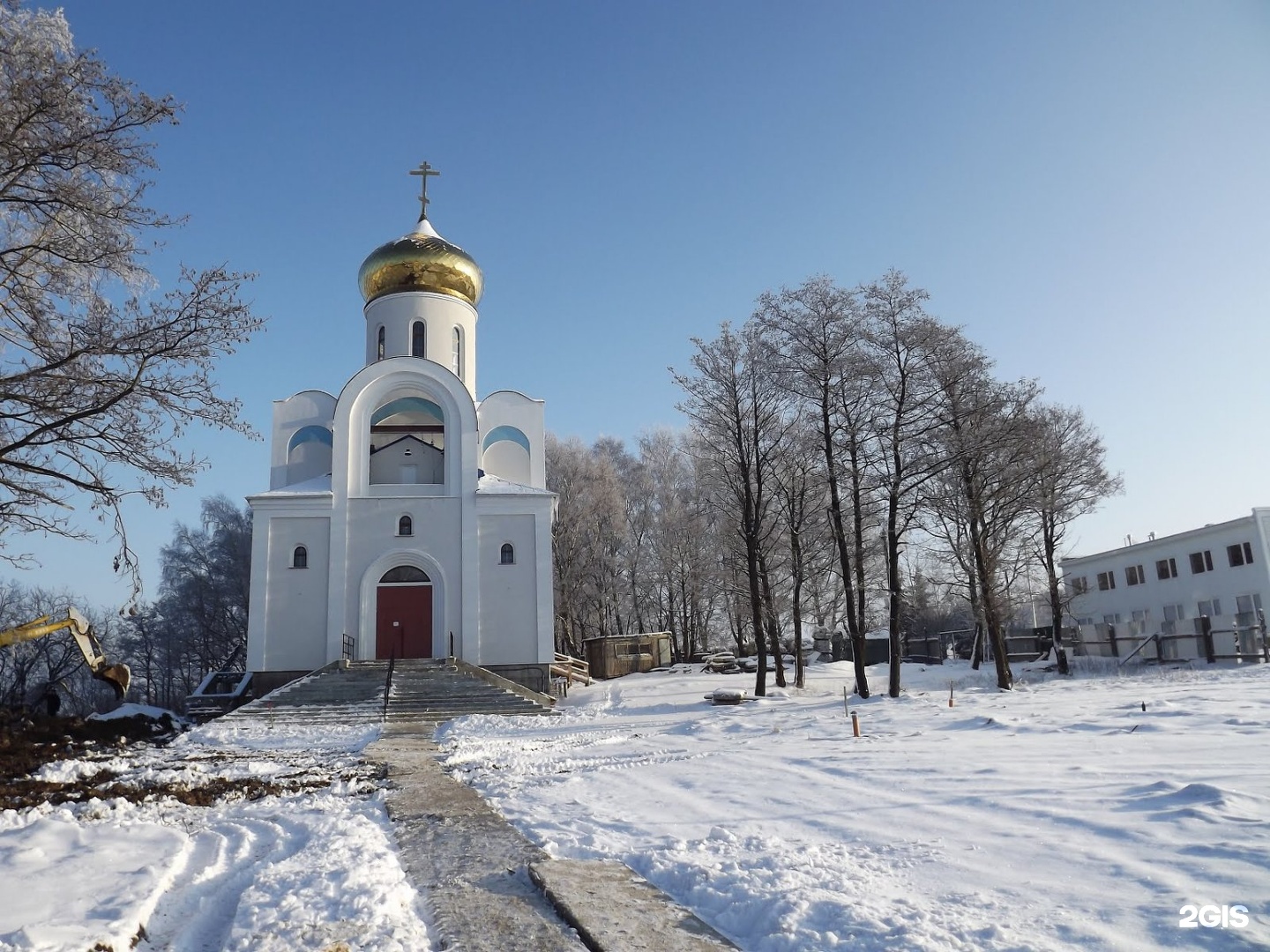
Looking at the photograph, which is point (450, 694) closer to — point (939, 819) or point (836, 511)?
point (836, 511)

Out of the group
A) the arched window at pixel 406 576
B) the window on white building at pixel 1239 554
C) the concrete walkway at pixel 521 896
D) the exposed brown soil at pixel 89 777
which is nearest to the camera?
the concrete walkway at pixel 521 896

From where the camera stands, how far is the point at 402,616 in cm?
2567

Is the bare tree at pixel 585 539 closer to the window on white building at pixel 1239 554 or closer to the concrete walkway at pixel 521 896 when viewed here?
the window on white building at pixel 1239 554

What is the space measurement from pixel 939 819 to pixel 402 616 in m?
21.2

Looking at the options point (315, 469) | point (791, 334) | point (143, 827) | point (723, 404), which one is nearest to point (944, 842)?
point (143, 827)

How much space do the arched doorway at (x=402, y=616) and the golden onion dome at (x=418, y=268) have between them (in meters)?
10.6

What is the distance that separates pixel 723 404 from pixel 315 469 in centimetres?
1457

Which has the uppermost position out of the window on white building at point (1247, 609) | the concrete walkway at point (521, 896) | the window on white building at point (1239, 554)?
the window on white building at point (1239, 554)

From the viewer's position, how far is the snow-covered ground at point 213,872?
188 inches

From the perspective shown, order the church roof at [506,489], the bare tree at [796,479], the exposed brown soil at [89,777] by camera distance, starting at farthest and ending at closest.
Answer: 1. the church roof at [506,489]
2. the bare tree at [796,479]
3. the exposed brown soil at [89,777]

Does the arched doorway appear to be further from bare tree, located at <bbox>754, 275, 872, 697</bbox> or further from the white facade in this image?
the white facade

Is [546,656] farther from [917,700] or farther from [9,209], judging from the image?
[9,209]

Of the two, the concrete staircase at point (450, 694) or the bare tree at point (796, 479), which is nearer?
the concrete staircase at point (450, 694)

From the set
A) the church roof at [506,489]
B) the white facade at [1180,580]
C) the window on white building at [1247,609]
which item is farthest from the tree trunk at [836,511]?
A: the window on white building at [1247,609]
